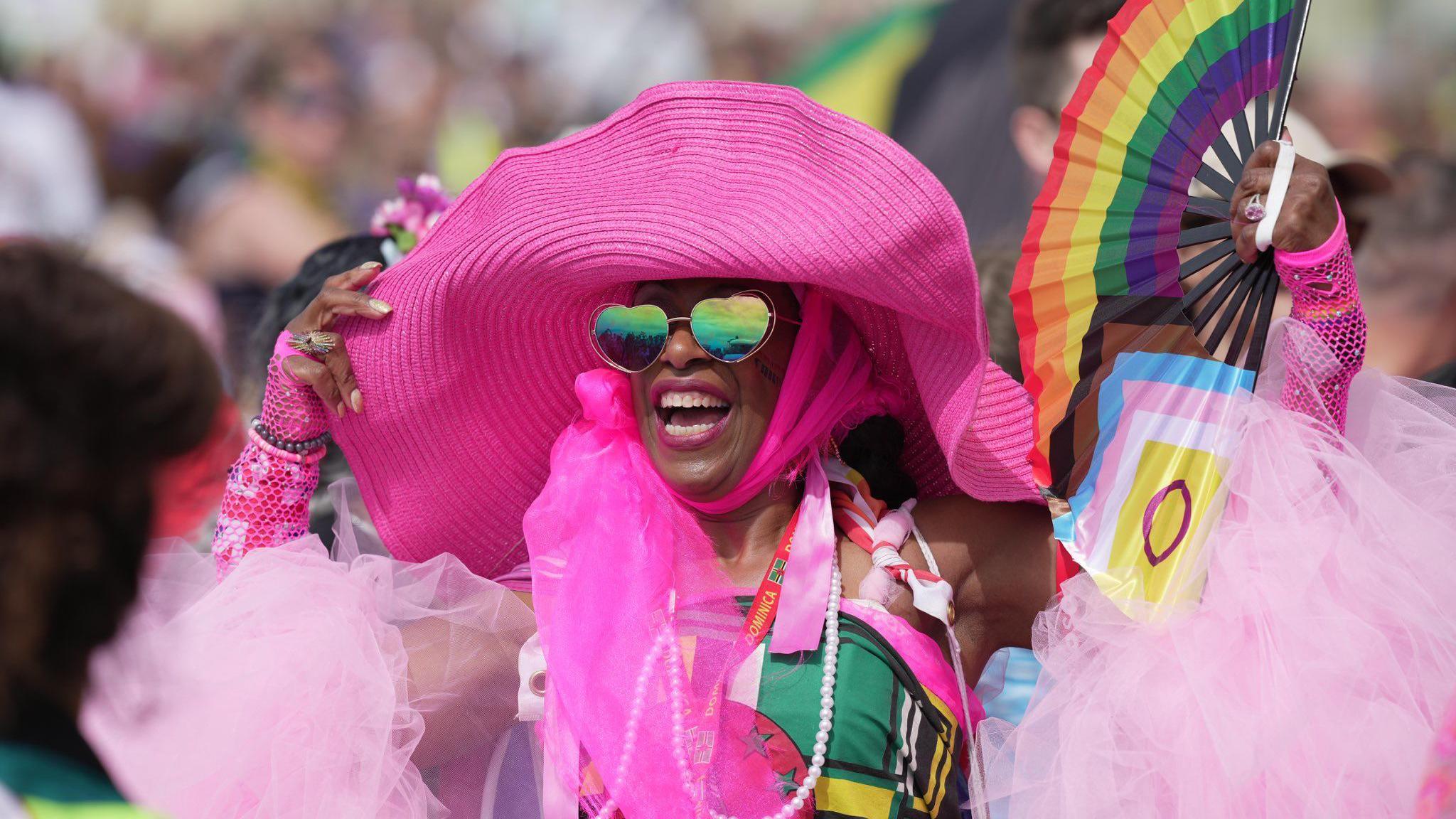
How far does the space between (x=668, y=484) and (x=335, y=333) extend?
0.79m

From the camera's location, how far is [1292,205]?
88.0 inches

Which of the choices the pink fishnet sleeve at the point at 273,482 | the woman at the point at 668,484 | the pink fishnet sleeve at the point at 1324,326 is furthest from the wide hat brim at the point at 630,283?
the pink fishnet sleeve at the point at 1324,326

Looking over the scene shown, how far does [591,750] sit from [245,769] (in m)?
0.61

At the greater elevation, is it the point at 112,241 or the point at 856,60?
the point at 856,60

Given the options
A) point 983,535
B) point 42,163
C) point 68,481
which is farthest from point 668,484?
point 42,163

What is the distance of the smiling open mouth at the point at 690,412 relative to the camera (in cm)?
271

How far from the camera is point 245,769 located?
2.23m

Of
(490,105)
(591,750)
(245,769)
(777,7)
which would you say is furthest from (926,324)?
(490,105)

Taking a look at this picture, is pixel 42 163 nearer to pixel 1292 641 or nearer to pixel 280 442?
pixel 280 442

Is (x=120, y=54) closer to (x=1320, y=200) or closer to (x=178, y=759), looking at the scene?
(x=178, y=759)

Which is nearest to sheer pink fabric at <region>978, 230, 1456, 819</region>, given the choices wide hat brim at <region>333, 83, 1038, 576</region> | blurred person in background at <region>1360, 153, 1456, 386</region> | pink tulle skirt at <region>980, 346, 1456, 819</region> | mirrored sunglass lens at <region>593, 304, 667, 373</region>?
pink tulle skirt at <region>980, 346, 1456, 819</region>

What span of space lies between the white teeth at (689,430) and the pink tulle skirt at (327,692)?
48 centimetres

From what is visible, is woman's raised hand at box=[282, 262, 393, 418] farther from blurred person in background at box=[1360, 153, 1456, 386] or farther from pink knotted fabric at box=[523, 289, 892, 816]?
blurred person in background at box=[1360, 153, 1456, 386]

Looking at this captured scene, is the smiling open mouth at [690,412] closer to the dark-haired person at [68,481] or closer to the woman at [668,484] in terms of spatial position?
the woman at [668,484]
